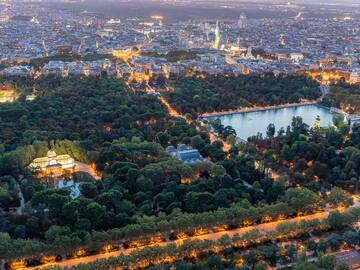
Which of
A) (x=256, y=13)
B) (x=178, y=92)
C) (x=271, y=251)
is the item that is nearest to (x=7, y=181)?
(x=271, y=251)

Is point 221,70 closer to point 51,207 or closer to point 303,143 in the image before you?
point 303,143

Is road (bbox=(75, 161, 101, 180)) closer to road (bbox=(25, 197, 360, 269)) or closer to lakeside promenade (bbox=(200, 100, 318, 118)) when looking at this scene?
road (bbox=(25, 197, 360, 269))

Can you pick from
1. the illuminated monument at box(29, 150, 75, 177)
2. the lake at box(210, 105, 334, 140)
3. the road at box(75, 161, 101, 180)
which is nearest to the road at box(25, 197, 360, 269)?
the road at box(75, 161, 101, 180)

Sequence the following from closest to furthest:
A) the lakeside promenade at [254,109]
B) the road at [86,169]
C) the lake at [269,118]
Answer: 1. the road at [86,169]
2. the lake at [269,118]
3. the lakeside promenade at [254,109]

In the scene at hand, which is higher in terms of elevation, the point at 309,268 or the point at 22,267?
the point at 309,268

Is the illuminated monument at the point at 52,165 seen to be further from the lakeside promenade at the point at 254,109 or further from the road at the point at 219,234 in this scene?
the lakeside promenade at the point at 254,109

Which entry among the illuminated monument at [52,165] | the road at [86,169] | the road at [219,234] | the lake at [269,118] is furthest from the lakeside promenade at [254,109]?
the road at [219,234]
